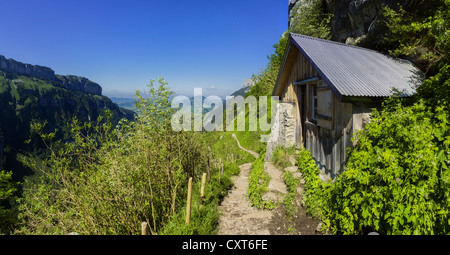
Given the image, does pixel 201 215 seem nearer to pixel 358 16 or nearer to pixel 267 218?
pixel 267 218

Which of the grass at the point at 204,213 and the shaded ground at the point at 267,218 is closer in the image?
the grass at the point at 204,213

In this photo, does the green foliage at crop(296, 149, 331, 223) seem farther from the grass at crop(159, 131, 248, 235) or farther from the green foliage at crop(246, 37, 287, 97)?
the green foliage at crop(246, 37, 287, 97)

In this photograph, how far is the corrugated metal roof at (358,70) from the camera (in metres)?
5.93

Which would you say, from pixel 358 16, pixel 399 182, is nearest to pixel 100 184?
pixel 399 182

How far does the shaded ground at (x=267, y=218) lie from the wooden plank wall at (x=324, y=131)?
1.38 metres

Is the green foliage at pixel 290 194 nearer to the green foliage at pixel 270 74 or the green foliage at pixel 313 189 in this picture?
the green foliage at pixel 313 189

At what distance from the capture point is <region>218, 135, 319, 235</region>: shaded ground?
572 cm

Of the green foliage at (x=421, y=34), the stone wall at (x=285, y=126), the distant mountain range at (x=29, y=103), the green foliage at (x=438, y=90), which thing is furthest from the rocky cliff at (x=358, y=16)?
the distant mountain range at (x=29, y=103)

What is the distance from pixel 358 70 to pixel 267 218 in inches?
248

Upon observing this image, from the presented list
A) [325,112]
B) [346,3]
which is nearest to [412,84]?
[325,112]

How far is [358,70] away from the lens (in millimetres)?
7023

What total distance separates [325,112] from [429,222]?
4.95 meters

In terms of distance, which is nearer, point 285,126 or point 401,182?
Answer: point 401,182
